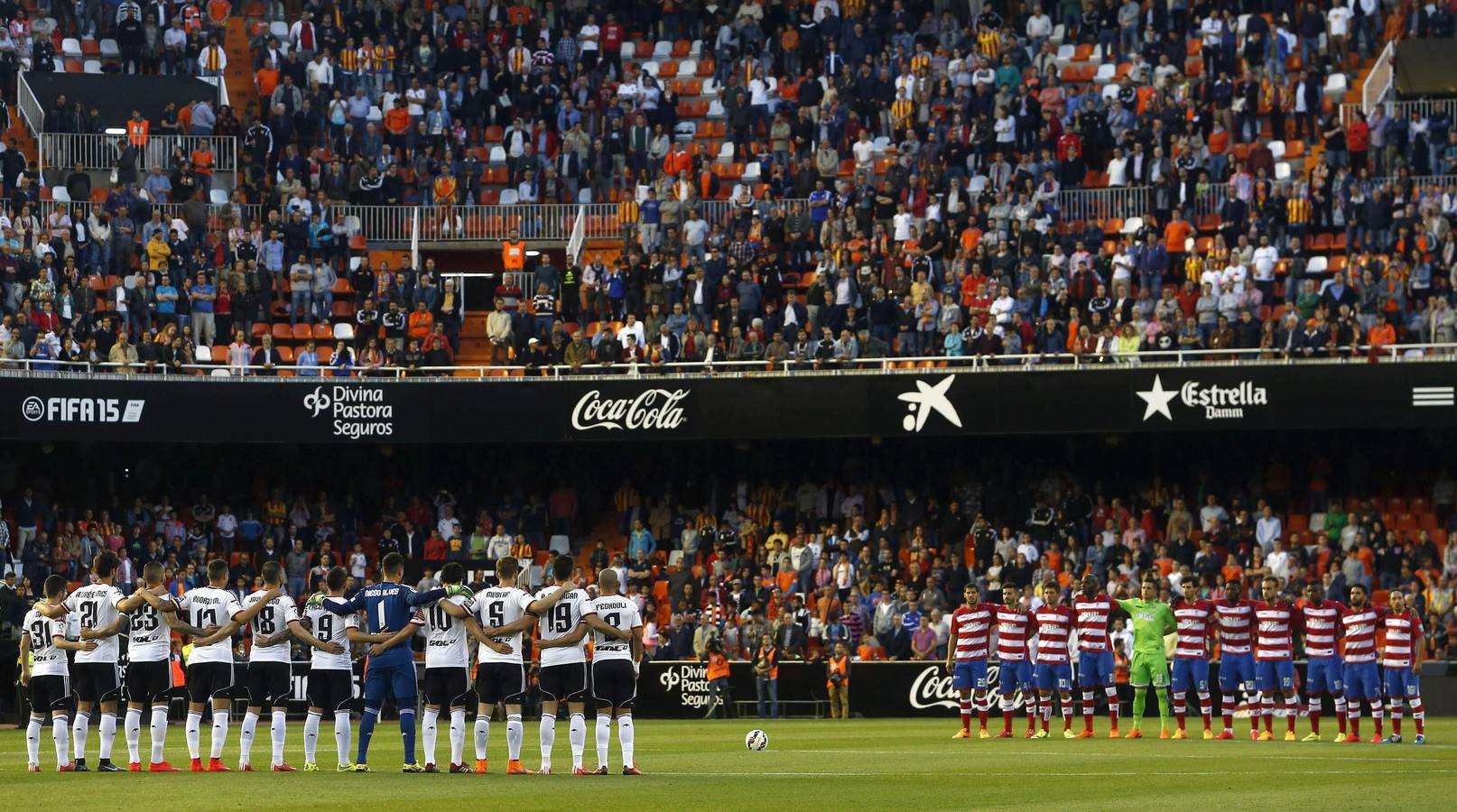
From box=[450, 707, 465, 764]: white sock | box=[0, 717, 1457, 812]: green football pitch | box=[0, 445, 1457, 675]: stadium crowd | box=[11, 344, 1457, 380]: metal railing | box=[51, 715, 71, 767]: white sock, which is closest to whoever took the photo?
box=[0, 717, 1457, 812]: green football pitch

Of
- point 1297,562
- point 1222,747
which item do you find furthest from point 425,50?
point 1222,747

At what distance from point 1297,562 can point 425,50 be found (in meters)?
22.0

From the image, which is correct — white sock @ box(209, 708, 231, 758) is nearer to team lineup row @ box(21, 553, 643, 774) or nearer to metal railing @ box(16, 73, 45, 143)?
team lineup row @ box(21, 553, 643, 774)

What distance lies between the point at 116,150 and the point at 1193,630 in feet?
84.1

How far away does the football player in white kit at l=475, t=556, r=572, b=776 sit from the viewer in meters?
20.1

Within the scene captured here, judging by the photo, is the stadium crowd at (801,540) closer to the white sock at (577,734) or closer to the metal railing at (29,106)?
the metal railing at (29,106)

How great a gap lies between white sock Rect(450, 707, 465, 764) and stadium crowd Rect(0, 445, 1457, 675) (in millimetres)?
15925

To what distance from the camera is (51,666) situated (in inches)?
843

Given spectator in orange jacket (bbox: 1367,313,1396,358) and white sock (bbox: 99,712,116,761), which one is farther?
spectator in orange jacket (bbox: 1367,313,1396,358)

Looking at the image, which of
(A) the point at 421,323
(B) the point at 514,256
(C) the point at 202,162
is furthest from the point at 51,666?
(C) the point at 202,162

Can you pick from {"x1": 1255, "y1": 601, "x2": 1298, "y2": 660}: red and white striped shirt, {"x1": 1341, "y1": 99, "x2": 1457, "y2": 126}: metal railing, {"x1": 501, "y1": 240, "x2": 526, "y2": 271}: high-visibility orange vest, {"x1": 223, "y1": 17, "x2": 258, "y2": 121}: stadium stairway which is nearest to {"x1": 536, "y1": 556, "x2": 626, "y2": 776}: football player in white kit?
{"x1": 1255, "y1": 601, "x2": 1298, "y2": 660}: red and white striped shirt

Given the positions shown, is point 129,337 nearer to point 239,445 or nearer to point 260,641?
point 239,445

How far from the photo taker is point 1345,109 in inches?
1673

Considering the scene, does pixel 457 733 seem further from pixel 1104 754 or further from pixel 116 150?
pixel 116 150
